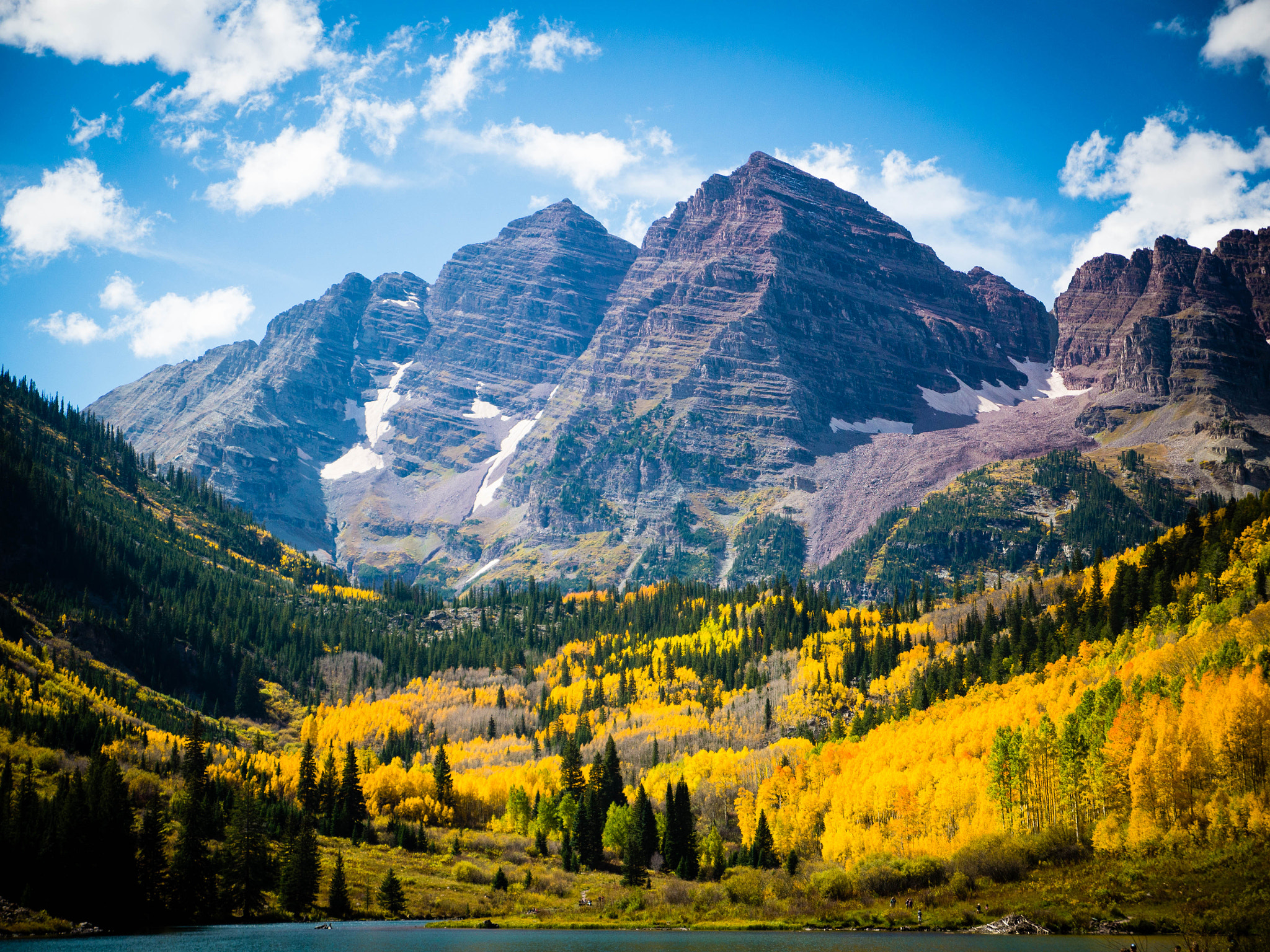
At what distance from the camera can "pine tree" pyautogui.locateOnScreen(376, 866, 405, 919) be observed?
410 feet

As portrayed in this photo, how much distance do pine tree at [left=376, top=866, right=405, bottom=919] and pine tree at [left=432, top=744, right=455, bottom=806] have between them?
56.8m

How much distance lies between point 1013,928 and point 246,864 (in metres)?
82.3

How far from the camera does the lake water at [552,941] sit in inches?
3533

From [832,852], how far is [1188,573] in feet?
247

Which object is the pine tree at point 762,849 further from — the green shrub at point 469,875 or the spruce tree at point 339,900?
the spruce tree at point 339,900

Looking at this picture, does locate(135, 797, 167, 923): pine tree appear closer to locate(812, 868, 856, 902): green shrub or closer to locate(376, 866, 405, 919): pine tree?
locate(376, 866, 405, 919): pine tree

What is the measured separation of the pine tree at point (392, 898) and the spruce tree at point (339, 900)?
4.07 meters

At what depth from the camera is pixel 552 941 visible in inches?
4139

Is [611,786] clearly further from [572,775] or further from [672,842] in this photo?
[672,842]

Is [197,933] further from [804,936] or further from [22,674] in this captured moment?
[22,674]

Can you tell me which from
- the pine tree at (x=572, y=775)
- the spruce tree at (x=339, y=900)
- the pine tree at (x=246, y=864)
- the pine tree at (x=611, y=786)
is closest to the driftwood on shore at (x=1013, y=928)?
the pine tree at (x=611, y=786)

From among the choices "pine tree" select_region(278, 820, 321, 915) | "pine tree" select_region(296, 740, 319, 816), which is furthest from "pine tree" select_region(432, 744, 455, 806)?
"pine tree" select_region(278, 820, 321, 915)

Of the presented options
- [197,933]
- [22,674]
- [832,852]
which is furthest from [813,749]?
[22,674]

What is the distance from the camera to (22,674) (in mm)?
180000
